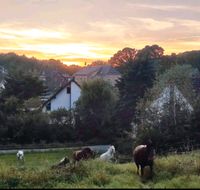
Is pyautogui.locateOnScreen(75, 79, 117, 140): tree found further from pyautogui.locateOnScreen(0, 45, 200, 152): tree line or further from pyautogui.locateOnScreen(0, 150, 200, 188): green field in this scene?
pyautogui.locateOnScreen(0, 150, 200, 188): green field

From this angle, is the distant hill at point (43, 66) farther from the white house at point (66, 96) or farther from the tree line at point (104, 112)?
the tree line at point (104, 112)

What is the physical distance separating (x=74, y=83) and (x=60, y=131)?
1609 centimetres

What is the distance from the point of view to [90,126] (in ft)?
155

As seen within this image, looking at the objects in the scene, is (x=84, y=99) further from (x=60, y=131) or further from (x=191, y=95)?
(x=191, y=95)

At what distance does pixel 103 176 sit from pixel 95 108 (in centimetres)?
3514

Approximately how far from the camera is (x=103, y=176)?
1300 centimetres

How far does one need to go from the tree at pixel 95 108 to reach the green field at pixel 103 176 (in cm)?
3167

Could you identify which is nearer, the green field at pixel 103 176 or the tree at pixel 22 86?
the green field at pixel 103 176

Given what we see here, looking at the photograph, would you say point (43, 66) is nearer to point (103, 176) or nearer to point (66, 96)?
point (66, 96)

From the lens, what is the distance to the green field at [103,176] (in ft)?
41.0

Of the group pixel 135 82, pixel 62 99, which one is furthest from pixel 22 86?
pixel 135 82

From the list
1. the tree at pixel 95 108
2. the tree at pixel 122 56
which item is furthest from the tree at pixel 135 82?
the tree at pixel 122 56

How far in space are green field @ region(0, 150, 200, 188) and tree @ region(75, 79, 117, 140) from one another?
1247 inches

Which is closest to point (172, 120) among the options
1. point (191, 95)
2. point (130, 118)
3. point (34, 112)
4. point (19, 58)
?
point (191, 95)
